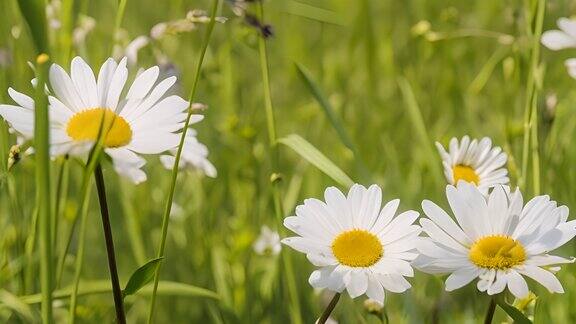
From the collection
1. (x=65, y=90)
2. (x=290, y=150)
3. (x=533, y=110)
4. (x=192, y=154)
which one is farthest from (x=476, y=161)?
(x=290, y=150)

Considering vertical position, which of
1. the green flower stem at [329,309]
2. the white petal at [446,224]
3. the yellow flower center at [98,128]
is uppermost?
the white petal at [446,224]

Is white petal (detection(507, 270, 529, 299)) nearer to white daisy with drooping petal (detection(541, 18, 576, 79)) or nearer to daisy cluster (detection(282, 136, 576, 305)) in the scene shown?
daisy cluster (detection(282, 136, 576, 305))

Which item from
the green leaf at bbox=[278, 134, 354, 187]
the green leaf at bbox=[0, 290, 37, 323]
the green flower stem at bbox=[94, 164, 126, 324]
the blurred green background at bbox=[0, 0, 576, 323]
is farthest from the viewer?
the blurred green background at bbox=[0, 0, 576, 323]

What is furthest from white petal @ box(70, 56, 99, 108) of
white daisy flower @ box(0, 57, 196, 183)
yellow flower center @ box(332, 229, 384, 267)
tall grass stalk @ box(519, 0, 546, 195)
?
tall grass stalk @ box(519, 0, 546, 195)

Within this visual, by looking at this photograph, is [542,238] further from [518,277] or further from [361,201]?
[361,201]

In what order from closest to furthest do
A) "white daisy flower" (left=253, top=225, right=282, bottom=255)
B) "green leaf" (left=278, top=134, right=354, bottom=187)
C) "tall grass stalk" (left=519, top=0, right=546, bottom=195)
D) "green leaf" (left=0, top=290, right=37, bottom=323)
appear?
"green leaf" (left=0, top=290, right=37, bottom=323)
"green leaf" (left=278, top=134, right=354, bottom=187)
"tall grass stalk" (left=519, top=0, right=546, bottom=195)
"white daisy flower" (left=253, top=225, right=282, bottom=255)

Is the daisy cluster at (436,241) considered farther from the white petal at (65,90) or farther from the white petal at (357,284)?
the white petal at (65,90)

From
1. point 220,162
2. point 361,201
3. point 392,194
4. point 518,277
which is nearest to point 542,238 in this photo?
point 518,277

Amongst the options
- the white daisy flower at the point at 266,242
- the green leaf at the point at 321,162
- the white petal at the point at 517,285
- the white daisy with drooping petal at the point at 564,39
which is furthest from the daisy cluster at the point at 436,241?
the white daisy flower at the point at 266,242
